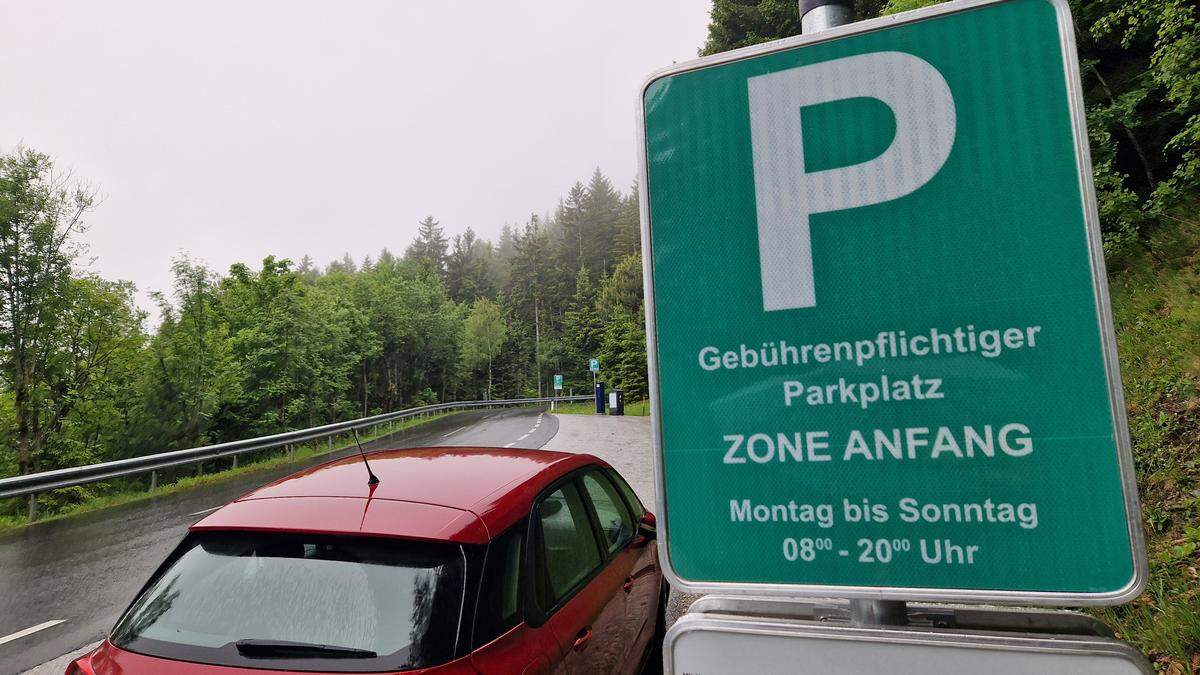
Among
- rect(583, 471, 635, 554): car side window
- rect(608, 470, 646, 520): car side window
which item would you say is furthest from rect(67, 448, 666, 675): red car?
rect(608, 470, 646, 520): car side window

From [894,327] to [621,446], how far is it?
51.3 ft

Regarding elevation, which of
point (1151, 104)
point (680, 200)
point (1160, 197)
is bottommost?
point (680, 200)

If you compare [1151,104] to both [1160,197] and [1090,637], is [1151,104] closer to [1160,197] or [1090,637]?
[1160,197]

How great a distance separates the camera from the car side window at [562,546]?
2.58 metres

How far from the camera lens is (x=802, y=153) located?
4.43 feet

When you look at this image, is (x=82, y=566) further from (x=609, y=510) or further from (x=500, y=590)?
(x=500, y=590)

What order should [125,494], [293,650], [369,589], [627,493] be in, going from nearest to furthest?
[293,650]
[369,589]
[627,493]
[125,494]

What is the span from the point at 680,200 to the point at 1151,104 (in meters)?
15.5

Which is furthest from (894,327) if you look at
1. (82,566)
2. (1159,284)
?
(1159,284)

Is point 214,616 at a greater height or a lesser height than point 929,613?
lesser

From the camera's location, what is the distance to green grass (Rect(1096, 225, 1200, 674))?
141 inches

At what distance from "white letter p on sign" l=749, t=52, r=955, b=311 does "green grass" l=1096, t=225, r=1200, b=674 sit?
3383 millimetres

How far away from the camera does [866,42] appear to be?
1.34 m

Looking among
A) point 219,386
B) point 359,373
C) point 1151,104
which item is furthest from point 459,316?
point 1151,104
